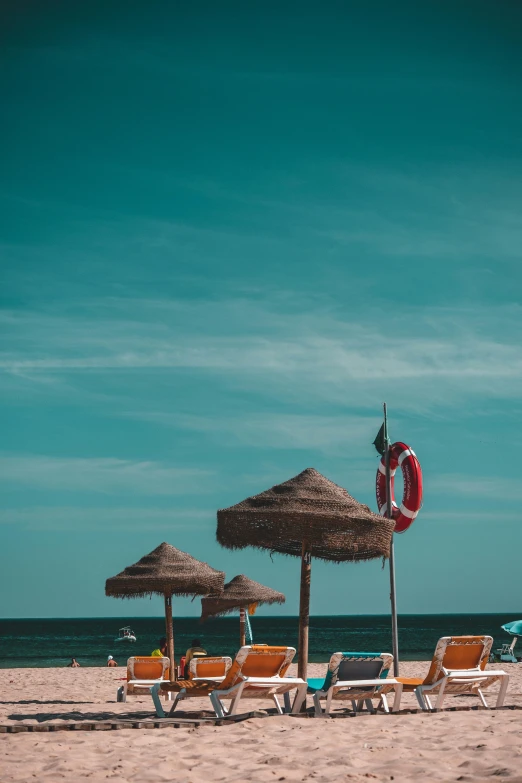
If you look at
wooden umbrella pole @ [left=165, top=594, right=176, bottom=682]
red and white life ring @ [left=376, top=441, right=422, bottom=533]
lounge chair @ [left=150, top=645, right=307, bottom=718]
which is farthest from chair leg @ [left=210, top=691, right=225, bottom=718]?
red and white life ring @ [left=376, top=441, right=422, bottom=533]

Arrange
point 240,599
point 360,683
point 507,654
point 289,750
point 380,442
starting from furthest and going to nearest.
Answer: point 507,654, point 240,599, point 380,442, point 360,683, point 289,750

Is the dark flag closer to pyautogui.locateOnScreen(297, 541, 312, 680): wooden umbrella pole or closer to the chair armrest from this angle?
pyautogui.locateOnScreen(297, 541, 312, 680): wooden umbrella pole

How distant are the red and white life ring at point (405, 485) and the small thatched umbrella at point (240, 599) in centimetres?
429

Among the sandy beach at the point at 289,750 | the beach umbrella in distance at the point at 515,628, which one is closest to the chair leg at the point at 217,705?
the sandy beach at the point at 289,750

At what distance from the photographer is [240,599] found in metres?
15.7

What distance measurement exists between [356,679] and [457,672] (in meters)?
0.86

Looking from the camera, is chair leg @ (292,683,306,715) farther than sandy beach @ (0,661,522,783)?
Yes

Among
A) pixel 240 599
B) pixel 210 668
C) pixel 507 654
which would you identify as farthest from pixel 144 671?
pixel 507 654

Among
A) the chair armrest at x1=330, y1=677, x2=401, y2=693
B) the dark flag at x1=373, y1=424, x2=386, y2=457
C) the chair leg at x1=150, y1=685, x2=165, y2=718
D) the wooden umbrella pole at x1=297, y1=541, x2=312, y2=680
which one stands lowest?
the chair leg at x1=150, y1=685, x2=165, y2=718

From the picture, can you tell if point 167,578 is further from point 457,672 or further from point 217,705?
point 457,672

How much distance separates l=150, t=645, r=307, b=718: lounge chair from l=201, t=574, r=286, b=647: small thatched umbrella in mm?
8884

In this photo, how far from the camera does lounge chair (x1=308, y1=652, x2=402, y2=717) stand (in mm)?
6531

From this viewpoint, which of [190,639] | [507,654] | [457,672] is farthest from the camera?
[190,639]

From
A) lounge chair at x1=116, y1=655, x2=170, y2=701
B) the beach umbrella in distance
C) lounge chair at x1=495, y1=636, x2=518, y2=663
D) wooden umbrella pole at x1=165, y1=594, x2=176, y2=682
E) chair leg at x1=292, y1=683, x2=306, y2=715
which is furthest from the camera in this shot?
lounge chair at x1=495, y1=636, x2=518, y2=663
